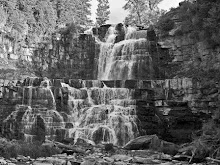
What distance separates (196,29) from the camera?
74.1ft

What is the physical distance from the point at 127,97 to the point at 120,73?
715 cm

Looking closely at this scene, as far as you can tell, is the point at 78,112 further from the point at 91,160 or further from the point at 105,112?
the point at 91,160

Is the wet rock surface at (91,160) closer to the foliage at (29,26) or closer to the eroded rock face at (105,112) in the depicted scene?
the eroded rock face at (105,112)

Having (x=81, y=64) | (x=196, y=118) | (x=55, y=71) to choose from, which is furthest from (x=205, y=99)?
(x=55, y=71)

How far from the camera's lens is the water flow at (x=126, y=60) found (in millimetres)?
27344

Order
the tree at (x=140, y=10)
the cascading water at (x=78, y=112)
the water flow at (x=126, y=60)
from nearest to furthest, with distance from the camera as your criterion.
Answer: the cascading water at (x=78, y=112), the water flow at (x=126, y=60), the tree at (x=140, y=10)

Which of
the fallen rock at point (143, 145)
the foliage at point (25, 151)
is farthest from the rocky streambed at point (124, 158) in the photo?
the foliage at point (25, 151)

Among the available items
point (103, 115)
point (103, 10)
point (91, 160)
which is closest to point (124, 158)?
point (91, 160)

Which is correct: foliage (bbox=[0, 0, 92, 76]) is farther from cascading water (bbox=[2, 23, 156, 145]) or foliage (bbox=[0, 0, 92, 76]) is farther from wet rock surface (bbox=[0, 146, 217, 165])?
wet rock surface (bbox=[0, 146, 217, 165])

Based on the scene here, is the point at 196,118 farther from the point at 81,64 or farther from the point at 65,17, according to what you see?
the point at 65,17

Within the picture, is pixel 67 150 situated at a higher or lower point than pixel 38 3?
lower

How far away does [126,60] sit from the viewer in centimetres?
2792

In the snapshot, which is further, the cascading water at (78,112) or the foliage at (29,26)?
the foliage at (29,26)

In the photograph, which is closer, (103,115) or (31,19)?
(103,115)
